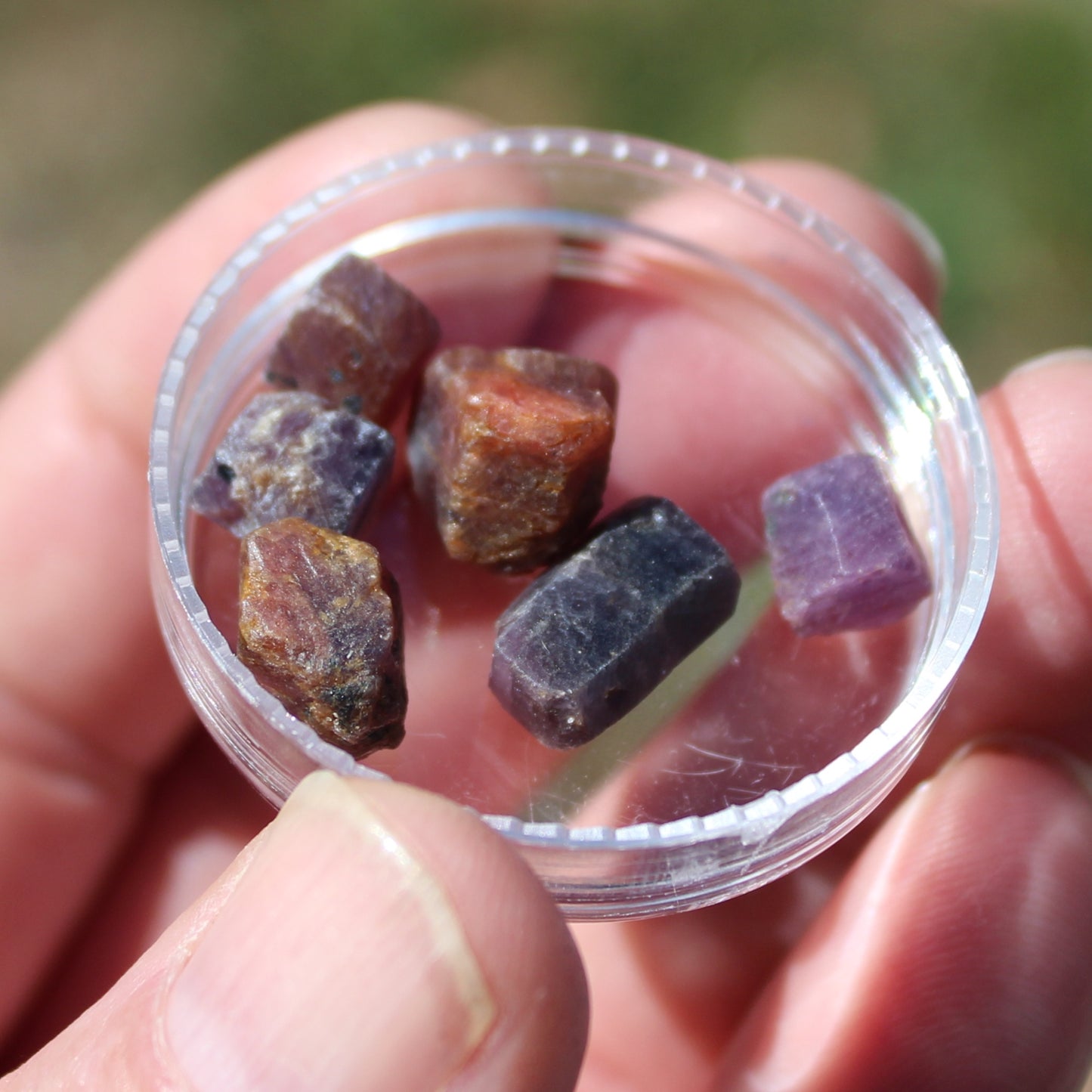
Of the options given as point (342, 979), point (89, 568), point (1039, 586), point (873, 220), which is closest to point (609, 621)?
point (342, 979)

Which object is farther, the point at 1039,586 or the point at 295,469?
the point at 1039,586

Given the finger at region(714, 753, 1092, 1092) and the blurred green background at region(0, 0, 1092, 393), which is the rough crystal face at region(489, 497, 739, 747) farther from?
the blurred green background at region(0, 0, 1092, 393)

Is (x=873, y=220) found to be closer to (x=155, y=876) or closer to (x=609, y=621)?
(x=609, y=621)

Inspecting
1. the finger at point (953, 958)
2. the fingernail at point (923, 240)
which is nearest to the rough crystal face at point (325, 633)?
the finger at point (953, 958)

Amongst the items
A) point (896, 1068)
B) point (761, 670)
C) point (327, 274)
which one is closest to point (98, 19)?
point (327, 274)

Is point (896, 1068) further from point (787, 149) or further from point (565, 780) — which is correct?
point (787, 149)

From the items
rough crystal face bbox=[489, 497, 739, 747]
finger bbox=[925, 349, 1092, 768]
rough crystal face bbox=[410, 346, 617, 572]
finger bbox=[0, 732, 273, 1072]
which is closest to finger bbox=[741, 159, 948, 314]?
finger bbox=[925, 349, 1092, 768]

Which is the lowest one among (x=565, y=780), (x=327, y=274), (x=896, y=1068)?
(x=896, y=1068)
